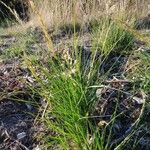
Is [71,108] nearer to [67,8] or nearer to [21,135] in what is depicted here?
[21,135]

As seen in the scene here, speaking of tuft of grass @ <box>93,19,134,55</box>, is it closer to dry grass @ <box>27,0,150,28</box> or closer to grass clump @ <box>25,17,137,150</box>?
grass clump @ <box>25,17,137,150</box>

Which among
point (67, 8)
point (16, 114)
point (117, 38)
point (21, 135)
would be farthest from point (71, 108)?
point (67, 8)

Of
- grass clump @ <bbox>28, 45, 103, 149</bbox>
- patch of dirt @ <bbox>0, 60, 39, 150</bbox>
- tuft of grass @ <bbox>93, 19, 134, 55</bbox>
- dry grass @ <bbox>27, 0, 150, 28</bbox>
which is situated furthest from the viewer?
dry grass @ <bbox>27, 0, 150, 28</bbox>

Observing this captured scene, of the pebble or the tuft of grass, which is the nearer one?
the pebble

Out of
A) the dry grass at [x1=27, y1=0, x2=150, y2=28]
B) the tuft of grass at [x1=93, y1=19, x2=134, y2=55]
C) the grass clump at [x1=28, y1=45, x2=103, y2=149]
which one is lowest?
the dry grass at [x1=27, y1=0, x2=150, y2=28]

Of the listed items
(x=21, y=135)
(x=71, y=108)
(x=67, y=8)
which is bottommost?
(x=67, y=8)

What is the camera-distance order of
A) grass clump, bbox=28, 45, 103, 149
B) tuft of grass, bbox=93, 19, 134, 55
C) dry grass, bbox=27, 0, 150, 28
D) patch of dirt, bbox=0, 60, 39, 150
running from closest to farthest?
grass clump, bbox=28, 45, 103, 149 → patch of dirt, bbox=0, 60, 39, 150 → tuft of grass, bbox=93, 19, 134, 55 → dry grass, bbox=27, 0, 150, 28

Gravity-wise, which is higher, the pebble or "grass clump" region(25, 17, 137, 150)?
"grass clump" region(25, 17, 137, 150)

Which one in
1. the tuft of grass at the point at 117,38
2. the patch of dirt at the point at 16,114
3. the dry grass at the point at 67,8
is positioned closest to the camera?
the patch of dirt at the point at 16,114

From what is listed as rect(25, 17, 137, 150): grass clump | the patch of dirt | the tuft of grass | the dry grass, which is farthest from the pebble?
the dry grass

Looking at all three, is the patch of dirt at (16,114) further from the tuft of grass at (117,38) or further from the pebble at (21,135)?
the tuft of grass at (117,38)

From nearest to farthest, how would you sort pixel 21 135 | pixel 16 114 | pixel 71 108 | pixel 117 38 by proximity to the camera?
pixel 71 108
pixel 21 135
pixel 16 114
pixel 117 38

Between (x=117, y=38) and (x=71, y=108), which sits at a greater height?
(x=71, y=108)

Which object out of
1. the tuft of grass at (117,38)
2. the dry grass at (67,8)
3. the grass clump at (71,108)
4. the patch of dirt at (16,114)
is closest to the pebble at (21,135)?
the patch of dirt at (16,114)
